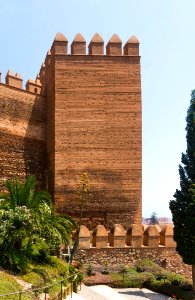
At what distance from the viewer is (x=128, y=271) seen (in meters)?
16.9

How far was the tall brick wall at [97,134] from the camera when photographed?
18672 millimetres

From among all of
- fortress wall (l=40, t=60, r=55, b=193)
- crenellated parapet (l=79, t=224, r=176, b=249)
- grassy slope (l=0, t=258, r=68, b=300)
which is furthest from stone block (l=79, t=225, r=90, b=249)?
grassy slope (l=0, t=258, r=68, b=300)

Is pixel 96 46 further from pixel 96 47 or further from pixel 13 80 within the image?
pixel 13 80

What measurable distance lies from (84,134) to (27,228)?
7.26 metres

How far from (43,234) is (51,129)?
272 inches

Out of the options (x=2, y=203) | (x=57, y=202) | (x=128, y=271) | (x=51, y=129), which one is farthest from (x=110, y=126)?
(x=2, y=203)

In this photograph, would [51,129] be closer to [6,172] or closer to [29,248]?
[6,172]

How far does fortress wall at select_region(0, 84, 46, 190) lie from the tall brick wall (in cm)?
57

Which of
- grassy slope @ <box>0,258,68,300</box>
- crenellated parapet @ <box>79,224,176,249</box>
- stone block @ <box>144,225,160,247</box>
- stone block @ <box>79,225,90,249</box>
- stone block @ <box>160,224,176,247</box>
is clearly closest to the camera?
grassy slope @ <box>0,258,68,300</box>

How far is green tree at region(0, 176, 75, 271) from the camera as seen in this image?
12133 millimetres

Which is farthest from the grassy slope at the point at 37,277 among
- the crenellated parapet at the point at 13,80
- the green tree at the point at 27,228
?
the crenellated parapet at the point at 13,80

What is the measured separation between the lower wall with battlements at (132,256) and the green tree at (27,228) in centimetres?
292

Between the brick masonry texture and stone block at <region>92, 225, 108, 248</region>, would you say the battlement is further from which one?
stone block at <region>92, 225, 108, 248</region>

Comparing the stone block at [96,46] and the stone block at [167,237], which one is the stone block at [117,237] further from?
the stone block at [96,46]
